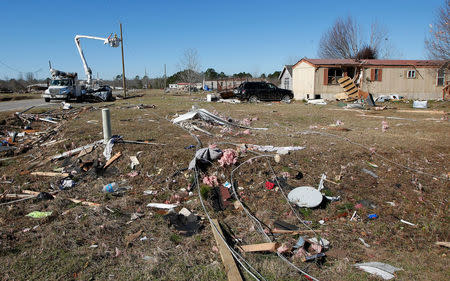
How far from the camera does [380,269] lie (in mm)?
3133

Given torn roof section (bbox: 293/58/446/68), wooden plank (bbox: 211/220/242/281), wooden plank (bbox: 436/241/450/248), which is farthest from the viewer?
torn roof section (bbox: 293/58/446/68)

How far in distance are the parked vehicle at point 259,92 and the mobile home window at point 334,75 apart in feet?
15.1

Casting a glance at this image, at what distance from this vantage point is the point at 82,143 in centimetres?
766

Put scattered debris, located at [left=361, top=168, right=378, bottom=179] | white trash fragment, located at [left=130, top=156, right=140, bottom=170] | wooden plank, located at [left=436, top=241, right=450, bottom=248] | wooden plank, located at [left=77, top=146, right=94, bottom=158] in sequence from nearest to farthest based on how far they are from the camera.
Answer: wooden plank, located at [left=436, top=241, right=450, bottom=248], scattered debris, located at [left=361, top=168, right=378, bottom=179], white trash fragment, located at [left=130, top=156, right=140, bottom=170], wooden plank, located at [left=77, top=146, right=94, bottom=158]

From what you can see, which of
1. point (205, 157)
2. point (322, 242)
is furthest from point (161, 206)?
point (322, 242)

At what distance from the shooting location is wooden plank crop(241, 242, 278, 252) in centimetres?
347

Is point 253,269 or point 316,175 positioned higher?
point 316,175

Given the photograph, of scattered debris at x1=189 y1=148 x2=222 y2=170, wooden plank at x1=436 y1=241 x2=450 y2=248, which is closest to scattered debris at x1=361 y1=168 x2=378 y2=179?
wooden plank at x1=436 y1=241 x2=450 y2=248

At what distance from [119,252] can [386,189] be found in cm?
434

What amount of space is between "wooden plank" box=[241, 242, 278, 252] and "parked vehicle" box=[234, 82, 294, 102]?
18828 millimetres

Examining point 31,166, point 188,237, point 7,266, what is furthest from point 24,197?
point 188,237

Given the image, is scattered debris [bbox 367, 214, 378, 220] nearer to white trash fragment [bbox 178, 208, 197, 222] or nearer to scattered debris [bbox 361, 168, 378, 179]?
scattered debris [bbox 361, 168, 378, 179]

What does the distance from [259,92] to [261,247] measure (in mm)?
19359

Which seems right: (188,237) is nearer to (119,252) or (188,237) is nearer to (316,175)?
(119,252)
